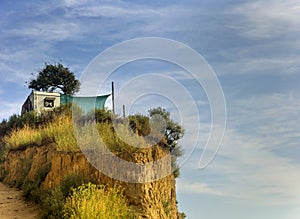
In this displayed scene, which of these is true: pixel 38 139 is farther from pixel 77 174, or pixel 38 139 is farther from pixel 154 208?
pixel 154 208

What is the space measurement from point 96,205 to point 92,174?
6.44 ft

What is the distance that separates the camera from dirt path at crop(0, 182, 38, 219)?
11.9 meters

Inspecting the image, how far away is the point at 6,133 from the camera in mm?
22641

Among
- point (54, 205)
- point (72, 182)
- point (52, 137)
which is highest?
point (52, 137)

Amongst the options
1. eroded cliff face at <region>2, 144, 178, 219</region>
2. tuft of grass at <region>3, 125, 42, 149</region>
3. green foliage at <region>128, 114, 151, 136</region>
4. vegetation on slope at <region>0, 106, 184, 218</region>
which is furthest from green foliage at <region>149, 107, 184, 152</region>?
tuft of grass at <region>3, 125, 42, 149</region>

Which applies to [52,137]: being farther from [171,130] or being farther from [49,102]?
[49,102]

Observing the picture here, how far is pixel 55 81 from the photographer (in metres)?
28.7

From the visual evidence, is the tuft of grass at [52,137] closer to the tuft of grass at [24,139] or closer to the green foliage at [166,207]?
the tuft of grass at [24,139]

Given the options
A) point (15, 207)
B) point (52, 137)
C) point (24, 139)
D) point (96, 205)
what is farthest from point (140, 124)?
point (96, 205)

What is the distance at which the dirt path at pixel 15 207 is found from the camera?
11.9 metres

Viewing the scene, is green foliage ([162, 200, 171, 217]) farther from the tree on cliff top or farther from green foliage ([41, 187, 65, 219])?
the tree on cliff top

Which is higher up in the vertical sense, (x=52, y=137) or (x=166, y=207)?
(x=52, y=137)

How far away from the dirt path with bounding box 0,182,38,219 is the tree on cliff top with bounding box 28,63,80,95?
14790mm

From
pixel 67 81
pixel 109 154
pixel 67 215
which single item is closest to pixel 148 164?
pixel 109 154
